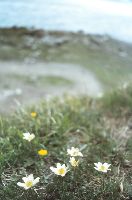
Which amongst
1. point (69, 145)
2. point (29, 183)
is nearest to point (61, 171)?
point (29, 183)

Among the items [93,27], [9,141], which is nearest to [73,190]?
[9,141]

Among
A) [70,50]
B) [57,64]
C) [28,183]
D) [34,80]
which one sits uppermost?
[70,50]

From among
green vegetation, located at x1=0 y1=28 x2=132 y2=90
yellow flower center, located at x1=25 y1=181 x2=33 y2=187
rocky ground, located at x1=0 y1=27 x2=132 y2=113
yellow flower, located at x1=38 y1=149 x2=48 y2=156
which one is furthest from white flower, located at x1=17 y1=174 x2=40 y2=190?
green vegetation, located at x1=0 y1=28 x2=132 y2=90

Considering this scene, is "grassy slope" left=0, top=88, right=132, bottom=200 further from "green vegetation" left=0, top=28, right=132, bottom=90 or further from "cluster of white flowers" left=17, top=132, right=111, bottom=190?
"green vegetation" left=0, top=28, right=132, bottom=90

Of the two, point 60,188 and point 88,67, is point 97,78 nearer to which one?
point 88,67

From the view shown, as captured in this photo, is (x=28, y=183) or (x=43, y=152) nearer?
(x=28, y=183)

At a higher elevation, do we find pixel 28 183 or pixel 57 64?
pixel 57 64

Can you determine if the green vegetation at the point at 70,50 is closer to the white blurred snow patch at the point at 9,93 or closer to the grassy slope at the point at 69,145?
the white blurred snow patch at the point at 9,93

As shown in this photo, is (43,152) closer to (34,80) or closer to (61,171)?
(61,171)
